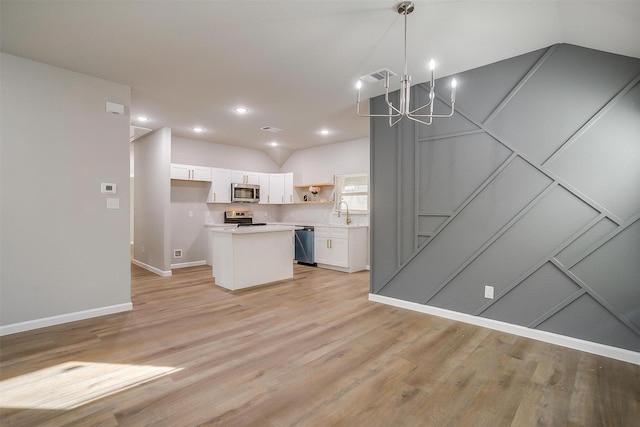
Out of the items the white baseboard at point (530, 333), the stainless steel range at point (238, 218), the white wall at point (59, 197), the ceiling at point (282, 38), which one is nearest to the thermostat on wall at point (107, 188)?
the white wall at point (59, 197)

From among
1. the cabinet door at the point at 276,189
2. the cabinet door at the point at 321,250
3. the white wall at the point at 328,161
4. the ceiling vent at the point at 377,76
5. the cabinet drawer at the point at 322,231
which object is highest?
the ceiling vent at the point at 377,76

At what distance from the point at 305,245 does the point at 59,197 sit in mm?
4188

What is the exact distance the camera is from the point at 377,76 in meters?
3.32

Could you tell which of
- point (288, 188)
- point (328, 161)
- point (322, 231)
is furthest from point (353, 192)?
point (288, 188)

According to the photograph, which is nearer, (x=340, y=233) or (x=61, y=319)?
(x=61, y=319)

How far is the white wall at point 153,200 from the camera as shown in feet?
17.5

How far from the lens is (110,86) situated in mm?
3463

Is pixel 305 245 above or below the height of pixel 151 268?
above

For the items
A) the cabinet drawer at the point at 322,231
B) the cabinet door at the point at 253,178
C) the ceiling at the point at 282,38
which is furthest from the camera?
the cabinet door at the point at 253,178

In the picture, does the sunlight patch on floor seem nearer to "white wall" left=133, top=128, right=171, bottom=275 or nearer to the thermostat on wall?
the thermostat on wall

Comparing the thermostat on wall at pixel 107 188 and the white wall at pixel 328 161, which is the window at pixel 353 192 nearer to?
the white wall at pixel 328 161

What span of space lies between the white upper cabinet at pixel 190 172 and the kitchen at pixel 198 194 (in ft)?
0.86

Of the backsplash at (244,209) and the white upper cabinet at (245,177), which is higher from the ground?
the white upper cabinet at (245,177)

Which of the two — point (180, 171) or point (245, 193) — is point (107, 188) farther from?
point (245, 193)
